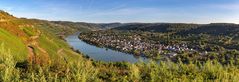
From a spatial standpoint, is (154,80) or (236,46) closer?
(154,80)

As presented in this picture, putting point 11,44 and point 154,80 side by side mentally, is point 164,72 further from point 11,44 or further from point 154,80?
point 11,44

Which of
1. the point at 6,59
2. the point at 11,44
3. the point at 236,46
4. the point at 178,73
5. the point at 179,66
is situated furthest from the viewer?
the point at 236,46

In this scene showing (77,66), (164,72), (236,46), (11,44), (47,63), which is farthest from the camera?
(236,46)

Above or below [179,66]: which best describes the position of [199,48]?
below

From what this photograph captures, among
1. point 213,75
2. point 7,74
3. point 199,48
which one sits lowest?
point 199,48

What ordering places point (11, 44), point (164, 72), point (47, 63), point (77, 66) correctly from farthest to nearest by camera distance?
Answer: point (11, 44)
point (164, 72)
point (47, 63)
point (77, 66)

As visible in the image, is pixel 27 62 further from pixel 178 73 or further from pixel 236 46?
pixel 236 46

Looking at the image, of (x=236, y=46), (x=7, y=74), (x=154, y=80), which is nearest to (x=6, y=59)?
(x=7, y=74)

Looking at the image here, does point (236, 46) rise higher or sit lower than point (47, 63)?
lower

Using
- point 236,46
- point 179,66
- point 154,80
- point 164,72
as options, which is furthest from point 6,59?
point 236,46
